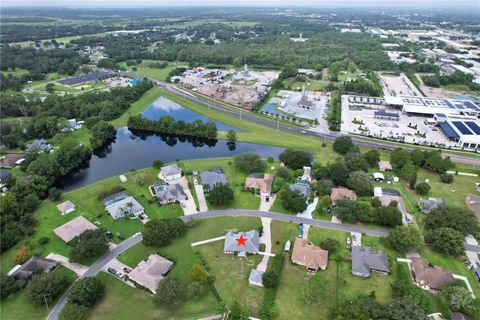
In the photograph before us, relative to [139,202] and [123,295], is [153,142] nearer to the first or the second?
[139,202]

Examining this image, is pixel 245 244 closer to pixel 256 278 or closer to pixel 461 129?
pixel 256 278

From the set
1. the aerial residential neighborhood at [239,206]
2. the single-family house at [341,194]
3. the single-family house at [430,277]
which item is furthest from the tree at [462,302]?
the single-family house at [341,194]

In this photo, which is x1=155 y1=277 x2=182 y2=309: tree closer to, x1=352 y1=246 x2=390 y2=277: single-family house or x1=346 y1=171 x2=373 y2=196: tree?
x1=352 y1=246 x2=390 y2=277: single-family house

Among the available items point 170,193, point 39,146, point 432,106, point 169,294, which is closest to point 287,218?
point 170,193

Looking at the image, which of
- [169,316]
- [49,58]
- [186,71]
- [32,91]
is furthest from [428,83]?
[49,58]

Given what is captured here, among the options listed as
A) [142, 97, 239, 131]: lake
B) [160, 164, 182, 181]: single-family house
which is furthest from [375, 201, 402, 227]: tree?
[142, 97, 239, 131]: lake

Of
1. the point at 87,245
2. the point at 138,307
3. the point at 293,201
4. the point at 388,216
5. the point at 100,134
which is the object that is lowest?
the point at 138,307

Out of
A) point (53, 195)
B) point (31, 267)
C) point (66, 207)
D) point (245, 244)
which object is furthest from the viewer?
point (53, 195)
